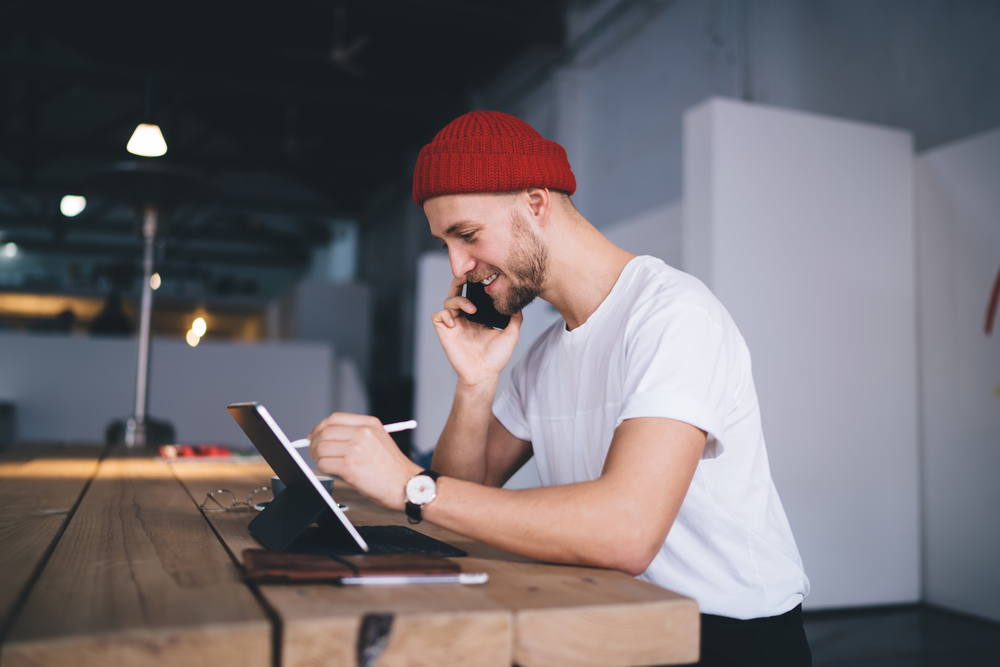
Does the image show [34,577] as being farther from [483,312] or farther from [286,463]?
[483,312]

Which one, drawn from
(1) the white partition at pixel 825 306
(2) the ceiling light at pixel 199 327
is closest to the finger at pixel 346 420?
(2) the ceiling light at pixel 199 327

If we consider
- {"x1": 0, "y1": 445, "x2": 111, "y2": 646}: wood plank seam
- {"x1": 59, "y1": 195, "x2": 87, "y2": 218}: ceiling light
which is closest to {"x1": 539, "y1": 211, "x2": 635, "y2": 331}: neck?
{"x1": 0, "y1": 445, "x2": 111, "y2": 646}: wood plank seam

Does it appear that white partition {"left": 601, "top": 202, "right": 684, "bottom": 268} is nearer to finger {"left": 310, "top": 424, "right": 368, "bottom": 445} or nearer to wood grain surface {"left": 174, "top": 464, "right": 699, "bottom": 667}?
finger {"left": 310, "top": 424, "right": 368, "bottom": 445}

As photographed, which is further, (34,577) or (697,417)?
(697,417)

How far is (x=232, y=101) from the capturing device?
977 centimetres

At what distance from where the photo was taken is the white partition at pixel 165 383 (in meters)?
5.06

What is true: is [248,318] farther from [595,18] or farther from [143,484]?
[143,484]

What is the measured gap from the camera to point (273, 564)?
26.1 inches

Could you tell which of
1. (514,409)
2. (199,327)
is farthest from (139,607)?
(199,327)

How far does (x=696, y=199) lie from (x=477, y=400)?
1.97 m

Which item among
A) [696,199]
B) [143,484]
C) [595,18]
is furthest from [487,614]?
[595,18]

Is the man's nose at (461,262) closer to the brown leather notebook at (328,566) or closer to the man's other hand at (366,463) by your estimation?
the man's other hand at (366,463)

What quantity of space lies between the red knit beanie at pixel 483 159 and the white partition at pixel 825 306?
184 centimetres

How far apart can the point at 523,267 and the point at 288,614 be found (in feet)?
2.48
